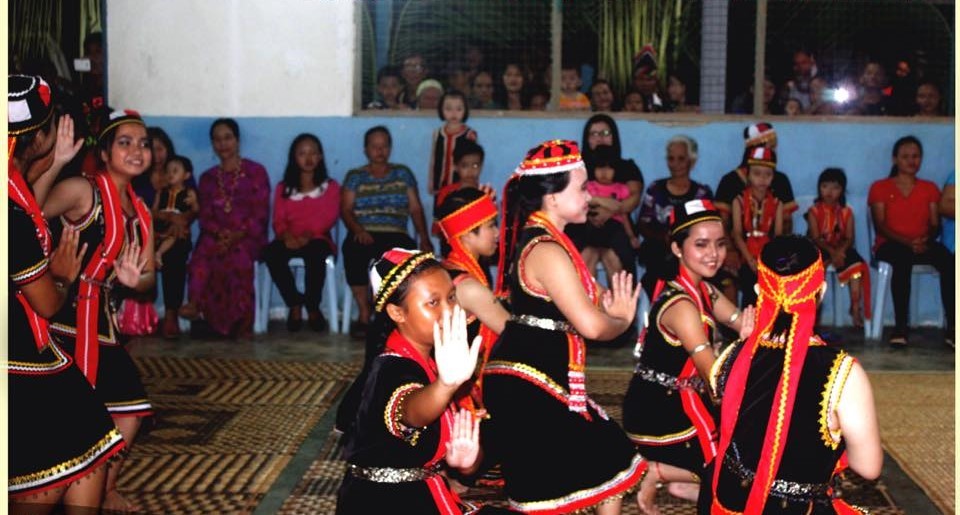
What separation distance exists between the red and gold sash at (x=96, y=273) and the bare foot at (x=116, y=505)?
59 cm

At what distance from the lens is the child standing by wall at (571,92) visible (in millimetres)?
9891

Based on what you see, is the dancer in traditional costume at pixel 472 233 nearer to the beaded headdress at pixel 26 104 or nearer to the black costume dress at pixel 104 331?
the black costume dress at pixel 104 331

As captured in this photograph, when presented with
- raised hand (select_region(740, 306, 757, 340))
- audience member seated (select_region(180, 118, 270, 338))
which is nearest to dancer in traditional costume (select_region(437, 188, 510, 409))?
raised hand (select_region(740, 306, 757, 340))

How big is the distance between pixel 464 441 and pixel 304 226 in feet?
21.6

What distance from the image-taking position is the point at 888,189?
367 inches

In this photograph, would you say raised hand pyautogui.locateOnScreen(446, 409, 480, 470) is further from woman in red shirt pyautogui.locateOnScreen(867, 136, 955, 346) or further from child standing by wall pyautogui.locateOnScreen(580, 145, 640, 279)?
woman in red shirt pyautogui.locateOnScreen(867, 136, 955, 346)

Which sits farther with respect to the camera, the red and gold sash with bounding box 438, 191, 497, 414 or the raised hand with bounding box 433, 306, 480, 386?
the red and gold sash with bounding box 438, 191, 497, 414

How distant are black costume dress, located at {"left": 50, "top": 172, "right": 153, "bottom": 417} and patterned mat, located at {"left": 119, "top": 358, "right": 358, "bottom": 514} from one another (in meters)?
0.55

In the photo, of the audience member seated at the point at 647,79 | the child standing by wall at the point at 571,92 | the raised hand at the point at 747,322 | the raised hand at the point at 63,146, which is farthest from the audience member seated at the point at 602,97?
the raised hand at the point at 63,146

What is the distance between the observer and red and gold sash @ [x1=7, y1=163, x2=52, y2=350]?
347 centimetres

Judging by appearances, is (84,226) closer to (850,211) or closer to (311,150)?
(311,150)

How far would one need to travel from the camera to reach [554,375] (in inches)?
158

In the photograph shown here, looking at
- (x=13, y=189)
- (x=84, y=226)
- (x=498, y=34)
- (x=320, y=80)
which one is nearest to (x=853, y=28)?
(x=498, y=34)

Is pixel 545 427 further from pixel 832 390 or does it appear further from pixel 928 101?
pixel 928 101
